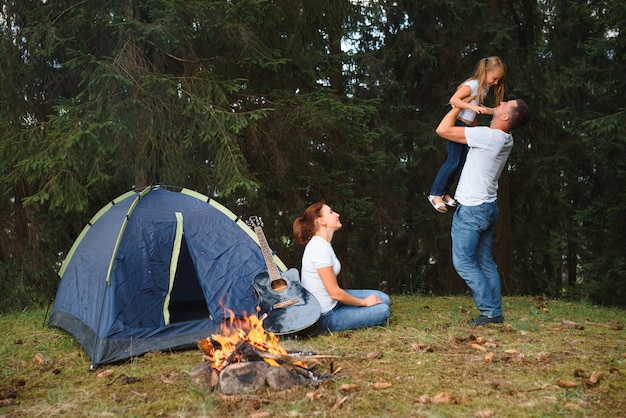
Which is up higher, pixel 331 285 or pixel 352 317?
pixel 331 285

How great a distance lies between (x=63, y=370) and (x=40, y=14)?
4.48 m

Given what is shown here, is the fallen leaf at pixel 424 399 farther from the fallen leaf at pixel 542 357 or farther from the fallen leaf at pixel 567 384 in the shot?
the fallen leaf at pixel 542 357

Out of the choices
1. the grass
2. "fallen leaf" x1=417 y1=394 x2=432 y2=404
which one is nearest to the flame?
the grass

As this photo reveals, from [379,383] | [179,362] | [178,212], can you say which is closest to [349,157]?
[178,212]

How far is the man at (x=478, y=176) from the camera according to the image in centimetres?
488

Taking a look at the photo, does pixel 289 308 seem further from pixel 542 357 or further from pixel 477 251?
pixel 542 357

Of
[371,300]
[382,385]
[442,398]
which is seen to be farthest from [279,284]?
[442,398]

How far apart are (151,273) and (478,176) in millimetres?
2893

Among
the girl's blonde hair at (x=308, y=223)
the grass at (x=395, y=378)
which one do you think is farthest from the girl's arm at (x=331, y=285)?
the girl's blonde hair at (x=308, y=223)

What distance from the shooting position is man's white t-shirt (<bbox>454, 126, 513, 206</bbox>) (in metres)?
4.85

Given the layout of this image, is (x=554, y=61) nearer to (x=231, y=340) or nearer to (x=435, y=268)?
(x=435, y=268)

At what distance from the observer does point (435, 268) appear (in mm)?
12641

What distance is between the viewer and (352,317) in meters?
5.08

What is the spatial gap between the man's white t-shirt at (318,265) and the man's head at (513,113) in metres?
1.75
